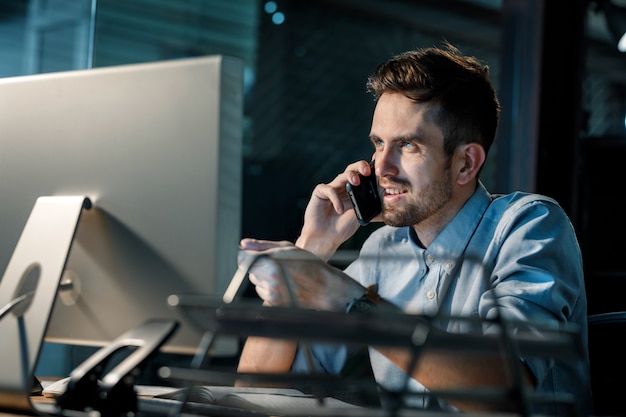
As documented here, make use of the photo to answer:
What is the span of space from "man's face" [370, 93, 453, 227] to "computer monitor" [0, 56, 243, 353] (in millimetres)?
718

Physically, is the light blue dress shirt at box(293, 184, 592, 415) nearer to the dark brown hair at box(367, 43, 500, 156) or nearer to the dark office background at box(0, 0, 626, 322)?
the dark brown hair at box(367, 43, 500, 156)

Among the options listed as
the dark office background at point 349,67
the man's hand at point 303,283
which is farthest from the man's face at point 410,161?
the dark office background at point 349,67

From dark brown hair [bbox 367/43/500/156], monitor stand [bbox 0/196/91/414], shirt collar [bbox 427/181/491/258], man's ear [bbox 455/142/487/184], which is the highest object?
dark brown hair [bbox 367/43/500/156]

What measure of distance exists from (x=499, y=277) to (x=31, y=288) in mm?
769

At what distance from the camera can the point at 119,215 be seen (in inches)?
40.8

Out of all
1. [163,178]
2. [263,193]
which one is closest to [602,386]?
[163,178]

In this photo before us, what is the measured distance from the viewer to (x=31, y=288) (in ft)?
3.67

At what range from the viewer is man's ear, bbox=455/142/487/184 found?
1.70 meters

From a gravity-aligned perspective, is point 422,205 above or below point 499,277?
above

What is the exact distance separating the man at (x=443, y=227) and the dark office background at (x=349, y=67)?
1.12 metres

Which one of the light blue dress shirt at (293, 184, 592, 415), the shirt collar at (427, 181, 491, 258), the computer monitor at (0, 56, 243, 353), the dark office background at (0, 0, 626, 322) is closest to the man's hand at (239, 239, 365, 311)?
the computer monitor at (0, 56, 243, 353)

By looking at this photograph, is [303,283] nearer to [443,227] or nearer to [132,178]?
[132,178]

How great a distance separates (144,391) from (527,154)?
202 centimetres

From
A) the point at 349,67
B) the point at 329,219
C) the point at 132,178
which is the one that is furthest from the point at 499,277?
the point at 349,67
